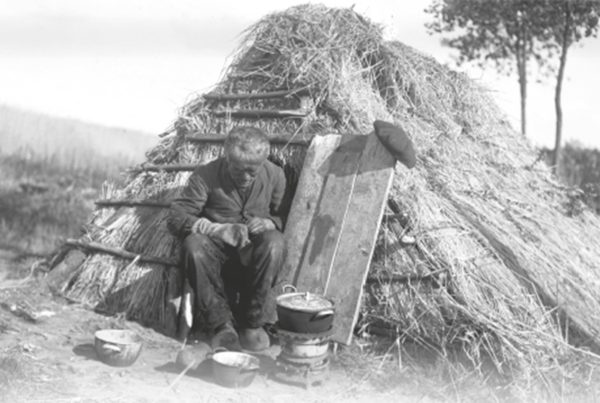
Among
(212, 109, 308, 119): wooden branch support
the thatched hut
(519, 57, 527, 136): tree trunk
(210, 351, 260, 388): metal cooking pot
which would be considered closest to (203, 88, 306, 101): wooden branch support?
the thatched hut

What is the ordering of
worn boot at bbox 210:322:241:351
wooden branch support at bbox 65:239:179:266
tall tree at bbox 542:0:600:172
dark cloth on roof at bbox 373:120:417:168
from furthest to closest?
tall tree at bbox 542:0:600:172 → wooden branch support at bbox 65:239:179:266 → dark cloth on roof at bbox 373:120:417:168 → worn boot at bbox 210:322:241:351

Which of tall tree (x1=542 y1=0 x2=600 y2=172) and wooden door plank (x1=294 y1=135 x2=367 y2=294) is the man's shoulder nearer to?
wooden door plank (x1=294 y1=135 x2=367 y2=294)

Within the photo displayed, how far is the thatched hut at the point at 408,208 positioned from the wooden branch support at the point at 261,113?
0.6 inches

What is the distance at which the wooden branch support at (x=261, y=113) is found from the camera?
18.7 ft

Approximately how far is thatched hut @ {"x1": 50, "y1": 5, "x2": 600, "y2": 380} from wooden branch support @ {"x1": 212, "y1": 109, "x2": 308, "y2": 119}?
0.6 inches

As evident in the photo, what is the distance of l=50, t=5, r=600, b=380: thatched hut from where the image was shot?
15.5 ft

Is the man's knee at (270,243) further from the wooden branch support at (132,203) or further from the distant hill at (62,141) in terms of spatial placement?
the distant hill at (62,141)

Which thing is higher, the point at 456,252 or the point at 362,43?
the point at 362,43

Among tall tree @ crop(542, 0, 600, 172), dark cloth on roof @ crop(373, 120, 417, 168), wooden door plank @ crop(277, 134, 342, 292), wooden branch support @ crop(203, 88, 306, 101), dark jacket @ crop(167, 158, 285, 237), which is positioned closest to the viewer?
dark cloth on roof @ crop(373, 120, 417, 168)

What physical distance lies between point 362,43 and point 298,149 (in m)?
1.62

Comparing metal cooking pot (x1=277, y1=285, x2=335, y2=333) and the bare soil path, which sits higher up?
metal cooking pot (x1=277, y1=285, x2=335, y2=333)

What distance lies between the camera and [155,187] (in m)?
6.10

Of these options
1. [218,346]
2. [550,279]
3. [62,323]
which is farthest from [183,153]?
[550,279]

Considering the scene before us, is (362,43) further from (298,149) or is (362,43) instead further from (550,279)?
(550,279)
